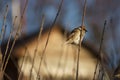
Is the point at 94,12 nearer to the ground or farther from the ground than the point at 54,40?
farther from the ground

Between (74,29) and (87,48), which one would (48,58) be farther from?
(74,29)

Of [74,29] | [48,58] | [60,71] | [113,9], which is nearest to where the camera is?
[74,29]

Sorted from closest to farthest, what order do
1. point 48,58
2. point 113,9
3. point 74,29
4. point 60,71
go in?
point 74,29, point 60,71, point 48,58, point 113,9

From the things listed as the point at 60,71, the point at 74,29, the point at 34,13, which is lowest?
the point at 60,71

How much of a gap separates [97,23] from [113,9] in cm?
77

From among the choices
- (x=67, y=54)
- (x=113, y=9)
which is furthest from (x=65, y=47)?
(x=113, y=9)

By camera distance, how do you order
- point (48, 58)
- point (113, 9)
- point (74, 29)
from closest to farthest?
point (74, 29) → point (48, 58) → point (113, 9)

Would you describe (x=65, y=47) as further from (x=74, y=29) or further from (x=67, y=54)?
(x=74, y=29)

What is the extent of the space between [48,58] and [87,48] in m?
0.93

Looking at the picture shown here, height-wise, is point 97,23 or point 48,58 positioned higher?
point 97,23

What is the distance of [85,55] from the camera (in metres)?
10.4

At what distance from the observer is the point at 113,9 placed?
35.6 ft

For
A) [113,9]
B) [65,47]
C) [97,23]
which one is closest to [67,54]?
[65,47]

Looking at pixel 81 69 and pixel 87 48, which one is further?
pixel 81 69
